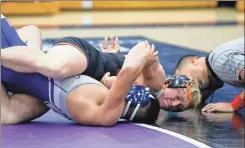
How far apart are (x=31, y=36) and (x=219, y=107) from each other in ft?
4.02

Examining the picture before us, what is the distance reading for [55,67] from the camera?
10.4 ft

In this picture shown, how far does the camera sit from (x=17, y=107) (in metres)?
3.34

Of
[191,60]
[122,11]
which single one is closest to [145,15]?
[122,11]

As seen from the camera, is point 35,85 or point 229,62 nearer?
point 35,85

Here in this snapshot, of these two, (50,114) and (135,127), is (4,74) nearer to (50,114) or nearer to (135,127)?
(50,114)

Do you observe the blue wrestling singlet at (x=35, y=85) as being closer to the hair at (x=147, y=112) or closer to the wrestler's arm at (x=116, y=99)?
the wrestler's arm at (x=116, y=99)

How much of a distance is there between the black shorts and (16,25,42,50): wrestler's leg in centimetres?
26

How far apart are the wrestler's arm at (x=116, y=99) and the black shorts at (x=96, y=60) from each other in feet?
1.04

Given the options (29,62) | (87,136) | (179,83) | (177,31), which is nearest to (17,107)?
(29,62)

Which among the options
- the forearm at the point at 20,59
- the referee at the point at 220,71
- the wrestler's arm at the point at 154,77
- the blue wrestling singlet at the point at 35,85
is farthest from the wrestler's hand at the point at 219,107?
the forearm at the point at 20,59

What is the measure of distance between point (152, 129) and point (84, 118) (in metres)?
0.37

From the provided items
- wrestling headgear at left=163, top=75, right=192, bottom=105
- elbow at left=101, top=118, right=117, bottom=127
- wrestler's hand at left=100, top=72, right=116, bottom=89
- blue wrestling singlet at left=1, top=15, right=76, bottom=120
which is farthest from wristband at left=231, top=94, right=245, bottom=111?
blue wrestling singlet at left=1, top=15, right=76, bottom=120

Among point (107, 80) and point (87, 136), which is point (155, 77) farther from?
point (87, 136)

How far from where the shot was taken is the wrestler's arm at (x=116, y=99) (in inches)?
121
